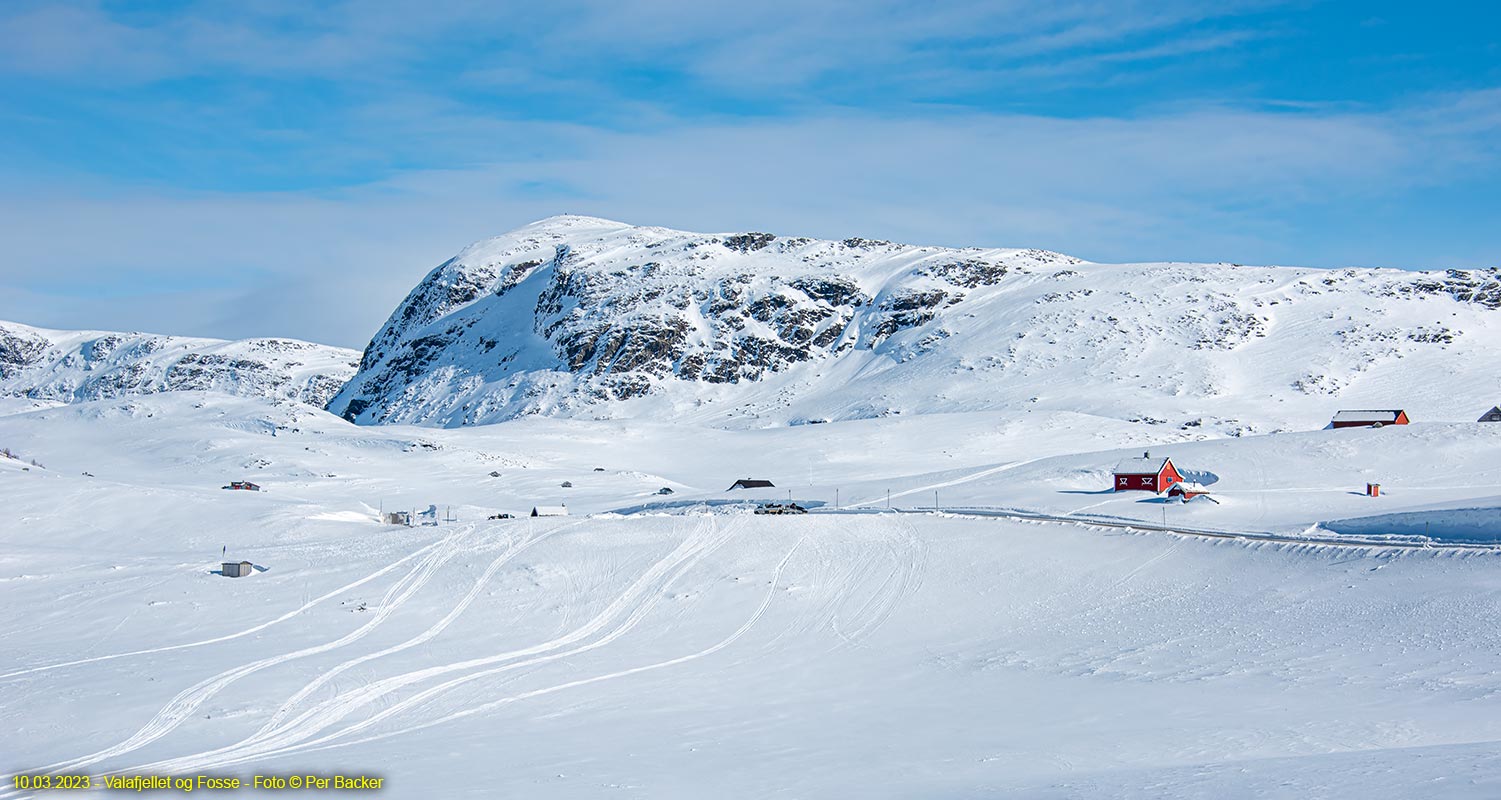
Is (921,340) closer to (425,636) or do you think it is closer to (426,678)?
(425,636)

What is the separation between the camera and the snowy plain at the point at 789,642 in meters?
21.0

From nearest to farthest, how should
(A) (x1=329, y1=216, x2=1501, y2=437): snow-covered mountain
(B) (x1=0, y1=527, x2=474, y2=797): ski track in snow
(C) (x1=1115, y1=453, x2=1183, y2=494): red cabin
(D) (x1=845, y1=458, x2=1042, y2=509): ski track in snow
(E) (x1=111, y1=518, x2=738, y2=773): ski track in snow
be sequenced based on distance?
(E) (x1=111, y1=518, x2=738, y2=773): ski track in snow
(B) (x1=0, y1=527, x2=474, y2=797): ski track in snow
(C) (x1=1115, y1=453, x2=1183, y2=494): red cabin
(D) (x1=845, y1=458, x2=1042, y2=509): ski track in snow
(A) (x1=329, y1=216, x2=1501, y2=437): snow-covered mountain

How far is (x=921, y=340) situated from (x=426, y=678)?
403 feet

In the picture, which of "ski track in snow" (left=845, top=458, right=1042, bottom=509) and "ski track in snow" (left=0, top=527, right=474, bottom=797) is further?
"ski track in snow" (left=845, top=458, right=1042, bottom=509)

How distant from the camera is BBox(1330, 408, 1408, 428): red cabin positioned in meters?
83.8

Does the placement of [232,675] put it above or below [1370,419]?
below

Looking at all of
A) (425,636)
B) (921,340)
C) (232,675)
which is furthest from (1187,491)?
(921,340)

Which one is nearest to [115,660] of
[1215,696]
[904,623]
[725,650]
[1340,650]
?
[725,650]

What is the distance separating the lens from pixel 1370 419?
84938 mm

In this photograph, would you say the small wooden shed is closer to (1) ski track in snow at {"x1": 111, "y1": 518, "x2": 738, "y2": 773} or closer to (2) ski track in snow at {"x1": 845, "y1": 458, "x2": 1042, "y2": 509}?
(2) ski track in snow at {"x1": 845, "y1": 458, "x2": 1042, "y2": 509}

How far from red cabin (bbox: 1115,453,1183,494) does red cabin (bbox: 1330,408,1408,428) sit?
28761mm

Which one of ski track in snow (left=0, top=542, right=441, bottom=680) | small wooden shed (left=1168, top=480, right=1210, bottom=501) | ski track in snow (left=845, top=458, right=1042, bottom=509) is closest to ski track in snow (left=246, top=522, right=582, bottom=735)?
ski track in snow (left=0, top=542, right=441, bottom=680)

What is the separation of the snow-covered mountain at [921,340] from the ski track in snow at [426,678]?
7197 cm

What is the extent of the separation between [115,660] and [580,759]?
1727 cm
